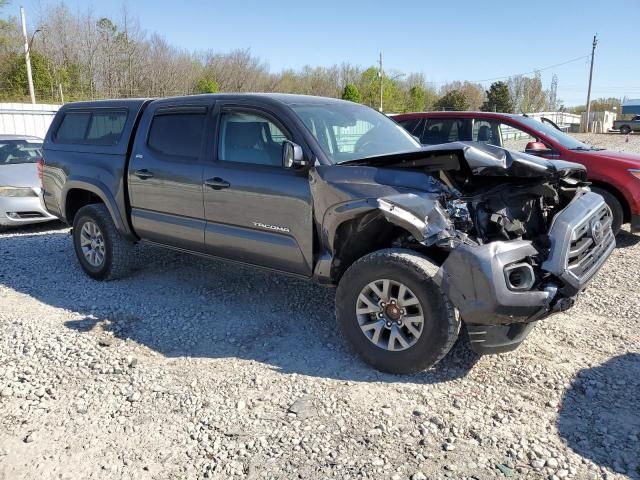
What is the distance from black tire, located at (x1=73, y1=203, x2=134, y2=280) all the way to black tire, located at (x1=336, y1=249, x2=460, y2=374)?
9.48 feet

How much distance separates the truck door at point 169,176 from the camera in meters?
4.71

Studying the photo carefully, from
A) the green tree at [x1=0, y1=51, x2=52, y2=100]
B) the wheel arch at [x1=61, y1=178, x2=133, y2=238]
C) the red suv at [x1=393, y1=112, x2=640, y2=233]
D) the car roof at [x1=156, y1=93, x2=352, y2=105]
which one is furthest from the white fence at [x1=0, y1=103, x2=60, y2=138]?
the car roof at [x1=156, y1=93, x2=352, y2=105]

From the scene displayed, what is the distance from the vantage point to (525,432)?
2.98 m

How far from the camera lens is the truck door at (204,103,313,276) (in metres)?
4.02

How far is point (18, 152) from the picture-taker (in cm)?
915

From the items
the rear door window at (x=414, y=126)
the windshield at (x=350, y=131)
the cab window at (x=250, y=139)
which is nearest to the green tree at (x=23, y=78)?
the rear door window at (x=414, y=126)

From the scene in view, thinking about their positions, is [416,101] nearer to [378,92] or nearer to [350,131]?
[378,92]

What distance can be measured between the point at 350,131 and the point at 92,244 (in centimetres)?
323

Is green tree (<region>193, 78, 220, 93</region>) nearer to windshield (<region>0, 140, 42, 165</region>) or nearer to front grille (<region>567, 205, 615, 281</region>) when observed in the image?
windshield (<region>0, 140, 42, 165</region>)

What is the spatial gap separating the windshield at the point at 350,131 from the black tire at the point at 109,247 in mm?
2547

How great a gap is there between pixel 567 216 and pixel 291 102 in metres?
2.32

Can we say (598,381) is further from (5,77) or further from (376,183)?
(5,77)

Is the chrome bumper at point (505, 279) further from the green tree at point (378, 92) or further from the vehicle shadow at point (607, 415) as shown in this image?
the green tree at point (378, 92)

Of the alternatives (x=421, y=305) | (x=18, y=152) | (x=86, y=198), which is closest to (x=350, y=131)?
(x=421, y=305)
